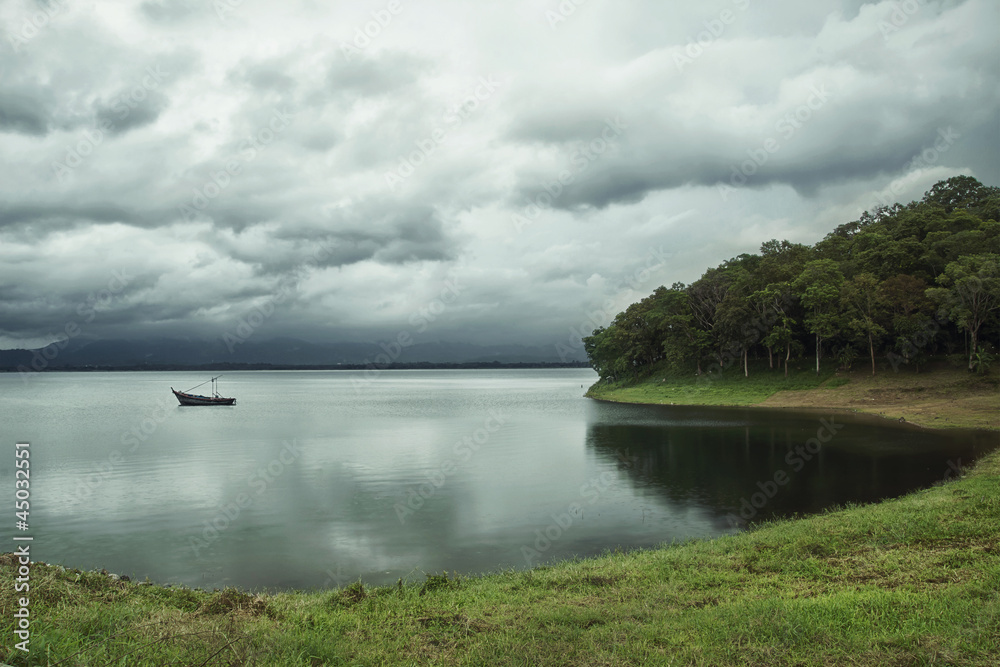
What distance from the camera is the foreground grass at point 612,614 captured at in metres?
7.27

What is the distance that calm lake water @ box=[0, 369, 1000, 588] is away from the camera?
17.0m

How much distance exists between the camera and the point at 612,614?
29.7ft

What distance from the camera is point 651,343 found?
9462 centimetres

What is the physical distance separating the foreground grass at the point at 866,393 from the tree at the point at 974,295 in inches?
161

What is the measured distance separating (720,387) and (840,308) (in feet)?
53.4

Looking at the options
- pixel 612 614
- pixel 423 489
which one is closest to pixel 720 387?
pixel 423 489

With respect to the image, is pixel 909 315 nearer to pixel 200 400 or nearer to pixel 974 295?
pixel 974 295

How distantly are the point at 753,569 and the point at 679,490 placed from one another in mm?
12790

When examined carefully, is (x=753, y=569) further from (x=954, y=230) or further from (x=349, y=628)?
(x=954, y=230)

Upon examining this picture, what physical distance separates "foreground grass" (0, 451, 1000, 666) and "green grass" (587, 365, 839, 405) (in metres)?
56.7

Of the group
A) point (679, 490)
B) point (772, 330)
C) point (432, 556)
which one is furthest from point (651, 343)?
point (432, 556)

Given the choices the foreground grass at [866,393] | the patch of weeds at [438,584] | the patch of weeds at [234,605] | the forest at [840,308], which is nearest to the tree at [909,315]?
the forest at [840,308]

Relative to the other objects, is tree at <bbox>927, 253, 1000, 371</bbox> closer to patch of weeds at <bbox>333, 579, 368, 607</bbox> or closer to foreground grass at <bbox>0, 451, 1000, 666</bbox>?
foreground grass at <bbox>0, 451, 1000, 666</bbox>

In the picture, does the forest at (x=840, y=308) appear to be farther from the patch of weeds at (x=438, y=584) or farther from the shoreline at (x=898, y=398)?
the patch of weeds at (x=438, y=584)
